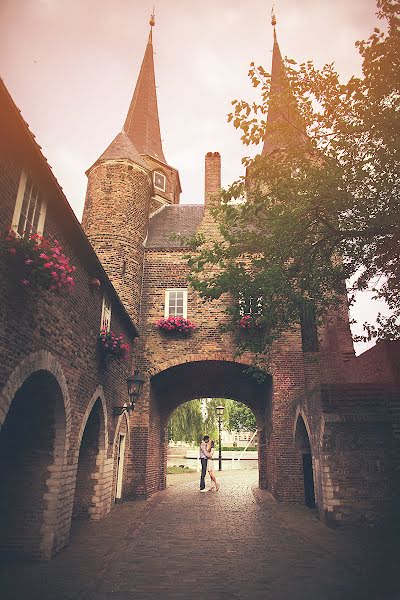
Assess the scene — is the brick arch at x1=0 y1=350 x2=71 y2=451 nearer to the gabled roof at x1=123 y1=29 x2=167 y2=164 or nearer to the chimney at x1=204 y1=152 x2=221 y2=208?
the chimney at x1=204 y1=152 x2=221 y2=208

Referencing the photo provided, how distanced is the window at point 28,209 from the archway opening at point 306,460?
9940 mm

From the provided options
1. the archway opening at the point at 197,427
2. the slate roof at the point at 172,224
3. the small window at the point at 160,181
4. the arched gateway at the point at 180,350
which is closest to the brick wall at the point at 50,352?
the arched gateway at the point at 180,350

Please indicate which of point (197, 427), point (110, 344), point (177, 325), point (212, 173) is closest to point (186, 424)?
point (197, 427)

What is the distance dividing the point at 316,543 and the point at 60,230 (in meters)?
7.69

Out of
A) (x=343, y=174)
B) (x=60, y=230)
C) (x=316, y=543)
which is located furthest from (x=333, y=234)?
(x=316, y=543)

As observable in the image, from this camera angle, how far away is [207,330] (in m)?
14.7

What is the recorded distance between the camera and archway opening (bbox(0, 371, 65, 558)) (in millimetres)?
6637

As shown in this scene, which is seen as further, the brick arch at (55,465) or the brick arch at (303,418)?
the brick arch at (303,418)

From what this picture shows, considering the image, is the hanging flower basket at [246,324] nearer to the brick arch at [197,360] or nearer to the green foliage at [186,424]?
the brick arch at [197,360]

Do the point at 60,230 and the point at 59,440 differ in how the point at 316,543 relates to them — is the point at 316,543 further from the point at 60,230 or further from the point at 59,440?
the point at 60,230

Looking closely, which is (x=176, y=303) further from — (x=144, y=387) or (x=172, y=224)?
(x=172, y=224)

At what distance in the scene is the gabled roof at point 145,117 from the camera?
2666 cm

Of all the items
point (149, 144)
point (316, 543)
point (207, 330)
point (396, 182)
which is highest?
point (149, 144)

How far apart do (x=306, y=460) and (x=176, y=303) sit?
716 cm
